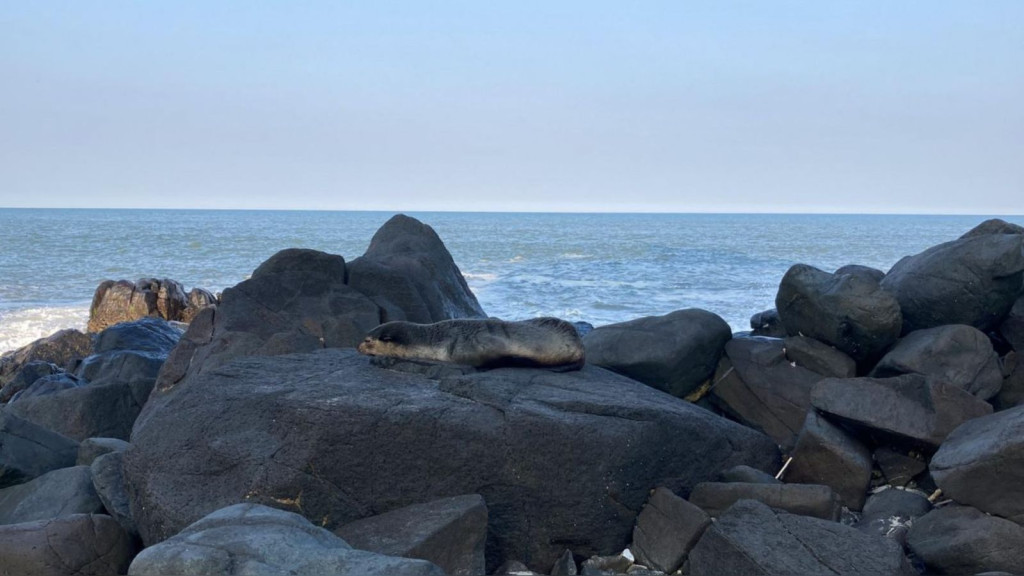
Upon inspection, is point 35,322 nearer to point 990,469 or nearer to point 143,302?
point 143,302

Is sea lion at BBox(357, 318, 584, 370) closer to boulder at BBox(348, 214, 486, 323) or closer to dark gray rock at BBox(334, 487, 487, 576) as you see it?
dark gray rock at BBox(334, 487, 487, 576)


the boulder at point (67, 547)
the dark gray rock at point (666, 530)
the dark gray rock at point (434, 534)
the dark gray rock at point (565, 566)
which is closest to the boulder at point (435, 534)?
the dark gray rock at point (434, 534)

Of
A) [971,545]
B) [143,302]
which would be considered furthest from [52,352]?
[971,545]

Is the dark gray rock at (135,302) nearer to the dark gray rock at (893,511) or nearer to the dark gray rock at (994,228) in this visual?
the dark gray rock at (994,228)

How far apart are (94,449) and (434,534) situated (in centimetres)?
351

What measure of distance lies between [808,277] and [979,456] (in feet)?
9.93

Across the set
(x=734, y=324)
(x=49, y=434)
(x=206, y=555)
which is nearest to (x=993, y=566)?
(x=206, y=555)

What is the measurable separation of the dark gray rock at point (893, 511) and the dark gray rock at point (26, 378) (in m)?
10.2

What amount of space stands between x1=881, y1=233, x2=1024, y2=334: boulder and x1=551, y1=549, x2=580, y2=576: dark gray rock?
433 centimetres

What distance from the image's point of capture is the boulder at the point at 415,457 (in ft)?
18.8

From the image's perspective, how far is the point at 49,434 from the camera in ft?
25.2

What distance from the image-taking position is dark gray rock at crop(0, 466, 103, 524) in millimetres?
6414

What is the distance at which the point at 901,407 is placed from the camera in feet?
22.9

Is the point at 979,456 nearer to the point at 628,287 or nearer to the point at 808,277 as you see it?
the point at 808,277
